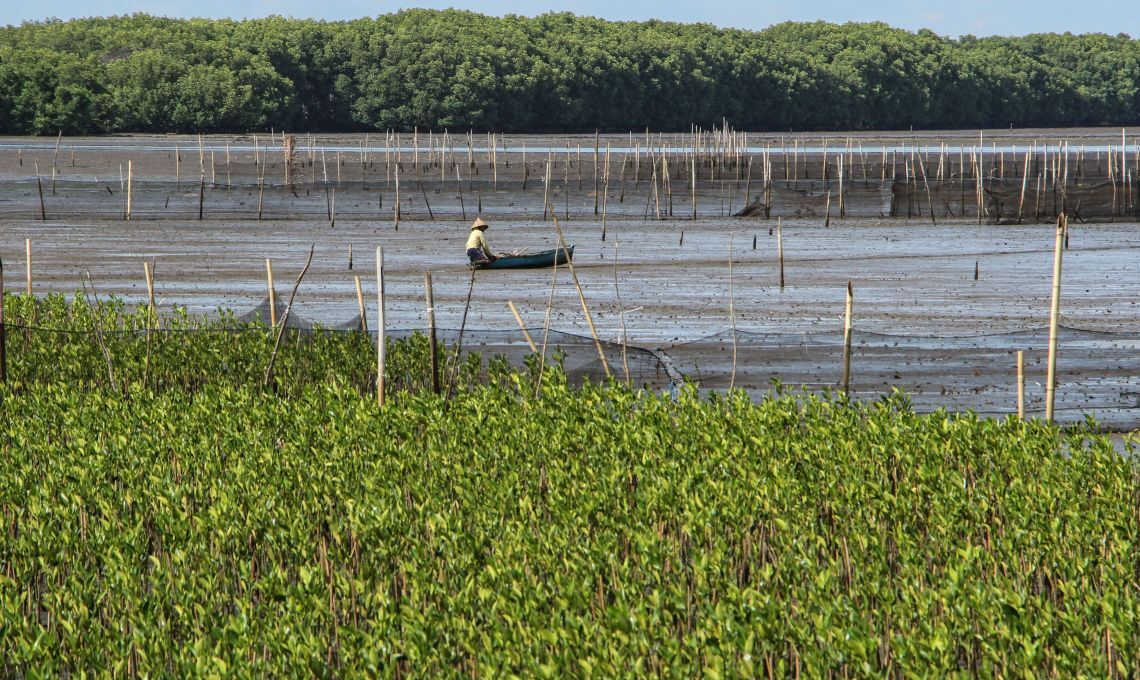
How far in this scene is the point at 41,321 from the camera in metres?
16.8

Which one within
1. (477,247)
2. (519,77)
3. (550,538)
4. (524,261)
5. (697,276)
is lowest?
(550,538)

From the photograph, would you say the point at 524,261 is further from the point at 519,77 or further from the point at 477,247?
the point at 519,77

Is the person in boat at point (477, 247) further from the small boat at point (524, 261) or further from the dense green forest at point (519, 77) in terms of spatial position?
the dense green forest at point (519, 77)

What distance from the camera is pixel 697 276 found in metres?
26.4

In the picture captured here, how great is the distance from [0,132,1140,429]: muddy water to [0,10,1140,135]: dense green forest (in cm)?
3316

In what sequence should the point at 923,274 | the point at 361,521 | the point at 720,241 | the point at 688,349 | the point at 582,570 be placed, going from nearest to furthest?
the point at 582,570, the point at 361,521, the point at 688,349, the point at 923,274, the point at 720,241

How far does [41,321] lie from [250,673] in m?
11.8

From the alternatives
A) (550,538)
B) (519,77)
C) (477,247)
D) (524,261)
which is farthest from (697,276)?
(519,77)

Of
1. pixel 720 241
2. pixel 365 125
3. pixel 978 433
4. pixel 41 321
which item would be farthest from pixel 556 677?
pixel 365 125

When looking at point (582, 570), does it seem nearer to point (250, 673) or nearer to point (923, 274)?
point (250, 673)

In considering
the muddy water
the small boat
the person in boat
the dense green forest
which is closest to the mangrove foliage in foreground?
the muddy water

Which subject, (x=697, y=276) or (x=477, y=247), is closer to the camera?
(x=477, y=247)

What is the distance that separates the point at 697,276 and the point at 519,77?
6010cm

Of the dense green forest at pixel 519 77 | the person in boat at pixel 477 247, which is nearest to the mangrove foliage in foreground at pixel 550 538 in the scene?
the person in boat at pixel 477 247
